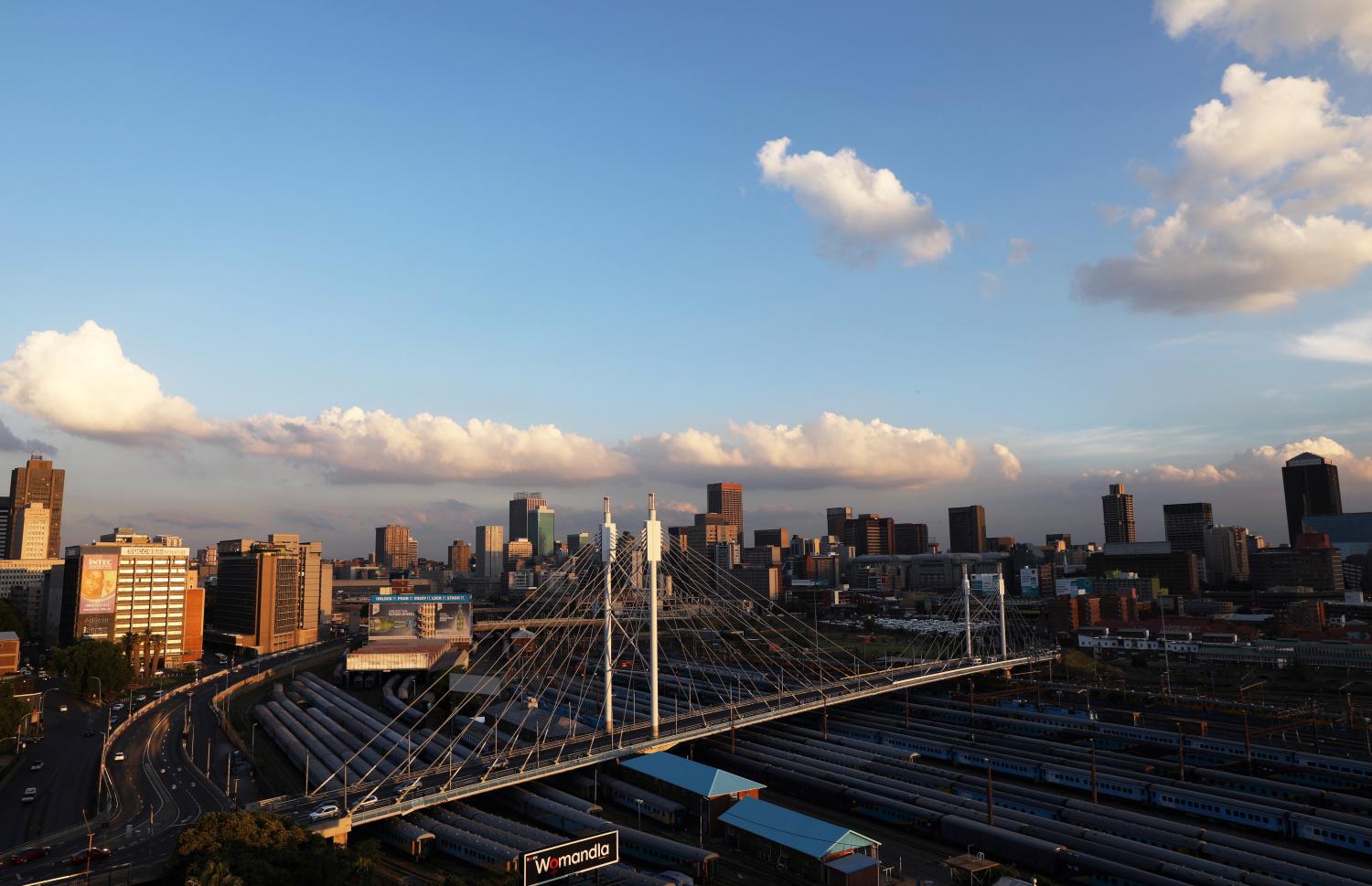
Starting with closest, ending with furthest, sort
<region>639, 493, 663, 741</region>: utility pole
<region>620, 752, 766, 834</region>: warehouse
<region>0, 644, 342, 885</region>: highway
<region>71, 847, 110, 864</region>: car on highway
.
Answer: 1. <region>71, 847, 110, 864</region>: car on highway
2. <region>0, 644, 342, 885</region>: highway
3. <region>620, 752, 766, 834</region>: warehouse
4. <region>639, 493, 663, 741</region>: utility pole

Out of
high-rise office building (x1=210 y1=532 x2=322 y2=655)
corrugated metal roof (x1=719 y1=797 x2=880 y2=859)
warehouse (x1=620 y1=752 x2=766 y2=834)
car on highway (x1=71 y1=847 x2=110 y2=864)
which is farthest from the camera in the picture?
high-rise office building (x1=210 y1=532 x2=322 y2=655)

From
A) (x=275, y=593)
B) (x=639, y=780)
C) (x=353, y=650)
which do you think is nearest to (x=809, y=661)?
(x=353, y=650)

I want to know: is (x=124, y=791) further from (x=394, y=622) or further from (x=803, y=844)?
(x=394, y=622)

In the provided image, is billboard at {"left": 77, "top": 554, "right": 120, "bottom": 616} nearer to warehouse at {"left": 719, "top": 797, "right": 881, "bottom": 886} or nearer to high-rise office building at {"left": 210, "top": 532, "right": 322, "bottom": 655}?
high-rise office building at {"left": 210, "top": 532, "right": 322, "bottom": 655}

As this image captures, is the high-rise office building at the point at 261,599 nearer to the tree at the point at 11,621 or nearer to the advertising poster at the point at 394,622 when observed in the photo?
the tree at the point at 11,621

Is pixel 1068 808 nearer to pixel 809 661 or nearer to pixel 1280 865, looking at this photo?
pixel 1280 865

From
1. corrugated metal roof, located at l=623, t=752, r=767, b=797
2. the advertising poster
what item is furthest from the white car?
the advertising poster

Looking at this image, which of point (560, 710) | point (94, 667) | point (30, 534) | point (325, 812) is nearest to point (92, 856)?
point (325, 812)

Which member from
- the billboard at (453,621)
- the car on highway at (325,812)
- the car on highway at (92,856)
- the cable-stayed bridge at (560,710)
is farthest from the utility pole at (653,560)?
the billboard at (453,621)
